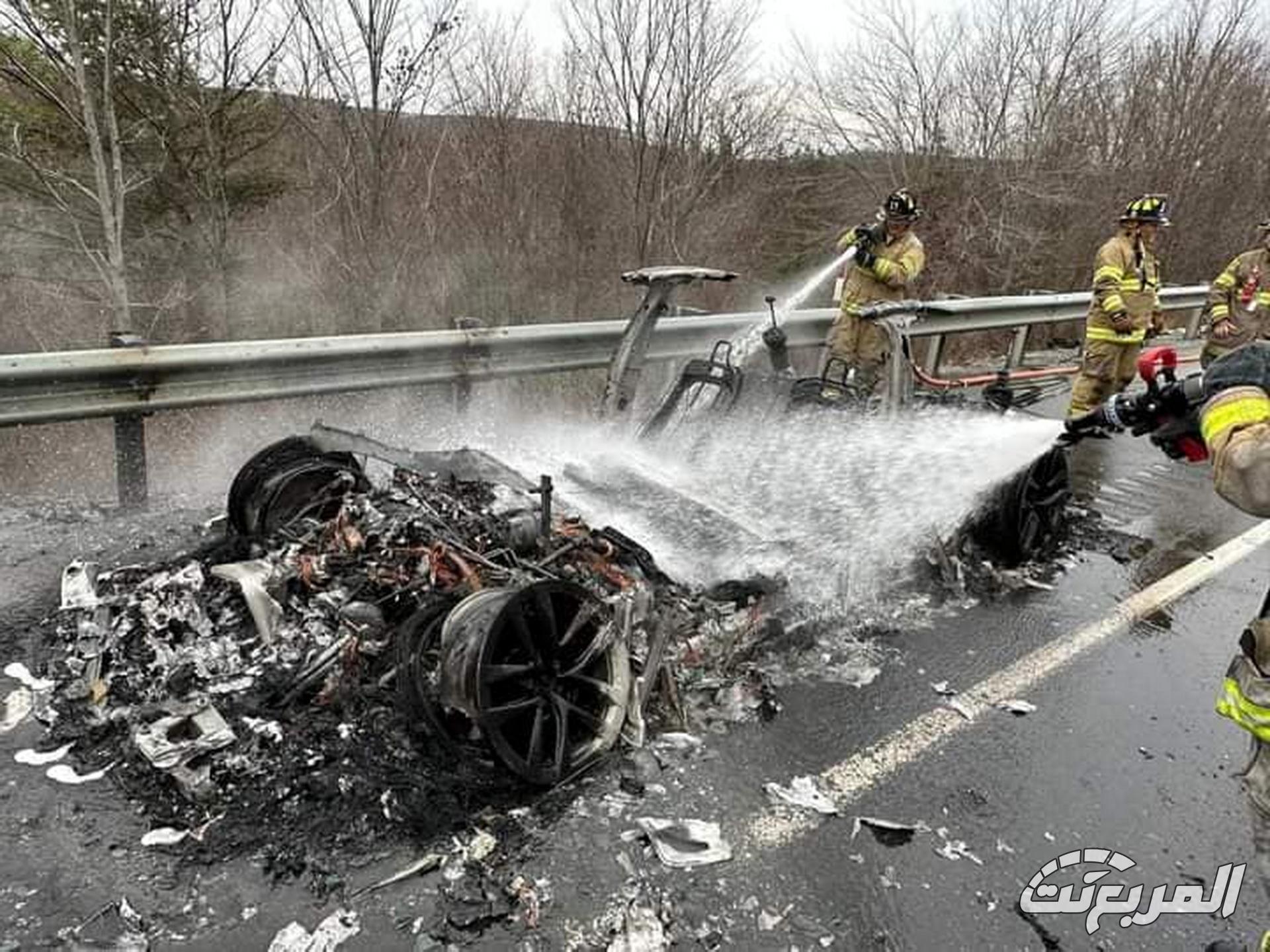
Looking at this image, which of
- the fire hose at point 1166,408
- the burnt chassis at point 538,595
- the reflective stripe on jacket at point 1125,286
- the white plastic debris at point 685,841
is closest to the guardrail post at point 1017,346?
the reflective stripe on jacket at point 1125,286

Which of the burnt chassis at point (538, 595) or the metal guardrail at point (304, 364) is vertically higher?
the metal guardrail at point (304, 364)

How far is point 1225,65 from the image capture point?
61.8 ft

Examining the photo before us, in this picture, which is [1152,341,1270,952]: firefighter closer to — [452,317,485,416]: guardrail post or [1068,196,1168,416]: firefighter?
[452,317,485,416]: guardrail post

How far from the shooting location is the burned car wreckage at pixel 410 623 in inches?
107

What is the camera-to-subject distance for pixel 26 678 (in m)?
3.09

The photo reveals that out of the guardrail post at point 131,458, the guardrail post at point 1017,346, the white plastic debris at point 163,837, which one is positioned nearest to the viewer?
the white plastic debris at point 163,837

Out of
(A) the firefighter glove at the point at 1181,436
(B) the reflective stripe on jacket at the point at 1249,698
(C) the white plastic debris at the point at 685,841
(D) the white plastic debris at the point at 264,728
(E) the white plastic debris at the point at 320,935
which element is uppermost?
(A) the firefighter glove at the point at 1181,436

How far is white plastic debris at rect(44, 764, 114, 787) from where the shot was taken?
2.62 meters

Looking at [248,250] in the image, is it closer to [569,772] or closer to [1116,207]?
[569,772]

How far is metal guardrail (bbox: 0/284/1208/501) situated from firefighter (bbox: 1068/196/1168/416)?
7.95 feet

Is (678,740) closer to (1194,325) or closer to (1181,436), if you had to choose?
(1181,436)

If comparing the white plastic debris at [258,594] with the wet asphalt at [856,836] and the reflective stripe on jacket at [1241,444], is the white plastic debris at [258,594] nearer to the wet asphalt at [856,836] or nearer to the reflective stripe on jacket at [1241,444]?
the wet asphalt at [856,836]

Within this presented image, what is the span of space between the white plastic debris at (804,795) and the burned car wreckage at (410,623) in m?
0.44

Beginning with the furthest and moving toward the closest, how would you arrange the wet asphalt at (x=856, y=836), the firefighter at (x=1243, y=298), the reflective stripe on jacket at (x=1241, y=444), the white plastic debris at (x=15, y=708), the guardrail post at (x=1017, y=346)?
the guardrail post at (x=1017, y=346)
the firefighter at (x=1243, y=298)
the white plastic debris at (x=15, y=708)
the wet asphalt at (x=856, y=836)
the reflective stripe on jacket at (x=1241, y=444)
